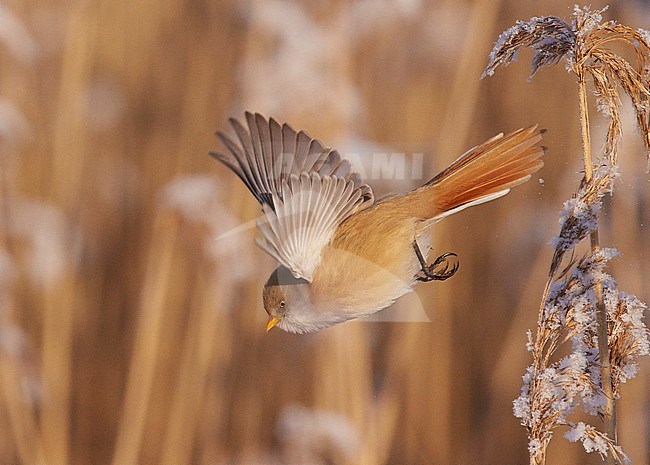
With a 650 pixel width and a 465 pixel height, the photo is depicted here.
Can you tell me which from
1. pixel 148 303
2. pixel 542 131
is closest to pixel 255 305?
pixel 148 303

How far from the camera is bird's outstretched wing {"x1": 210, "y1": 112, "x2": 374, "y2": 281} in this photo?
3.65 ft

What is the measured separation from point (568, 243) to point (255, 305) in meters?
0.61

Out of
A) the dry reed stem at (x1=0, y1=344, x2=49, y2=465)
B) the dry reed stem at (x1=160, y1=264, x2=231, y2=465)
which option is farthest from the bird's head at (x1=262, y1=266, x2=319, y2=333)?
the dry reed stem at (x1=0, y1=344, x2=49, y2=465)

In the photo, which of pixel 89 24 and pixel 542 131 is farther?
pixel 89 24

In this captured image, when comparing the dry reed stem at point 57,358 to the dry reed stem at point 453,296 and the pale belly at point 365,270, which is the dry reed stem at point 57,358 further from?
the dry reed stem at point 453,296

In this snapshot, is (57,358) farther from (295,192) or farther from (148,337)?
(295,192)

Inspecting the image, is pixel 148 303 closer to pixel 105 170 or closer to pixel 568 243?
pixel 105 170

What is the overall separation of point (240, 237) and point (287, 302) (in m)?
0.18

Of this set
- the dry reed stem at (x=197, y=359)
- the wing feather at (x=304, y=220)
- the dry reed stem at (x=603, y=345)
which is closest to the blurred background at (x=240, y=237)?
the dry reed stem at (x=197, y=359)

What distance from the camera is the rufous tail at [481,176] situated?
44.7 inches

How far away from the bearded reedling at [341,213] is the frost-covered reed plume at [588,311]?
0.69ft

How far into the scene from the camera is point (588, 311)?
2.99 feet

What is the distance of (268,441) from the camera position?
1321mm

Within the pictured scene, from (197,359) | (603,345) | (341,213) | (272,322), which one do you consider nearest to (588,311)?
(603,345)
